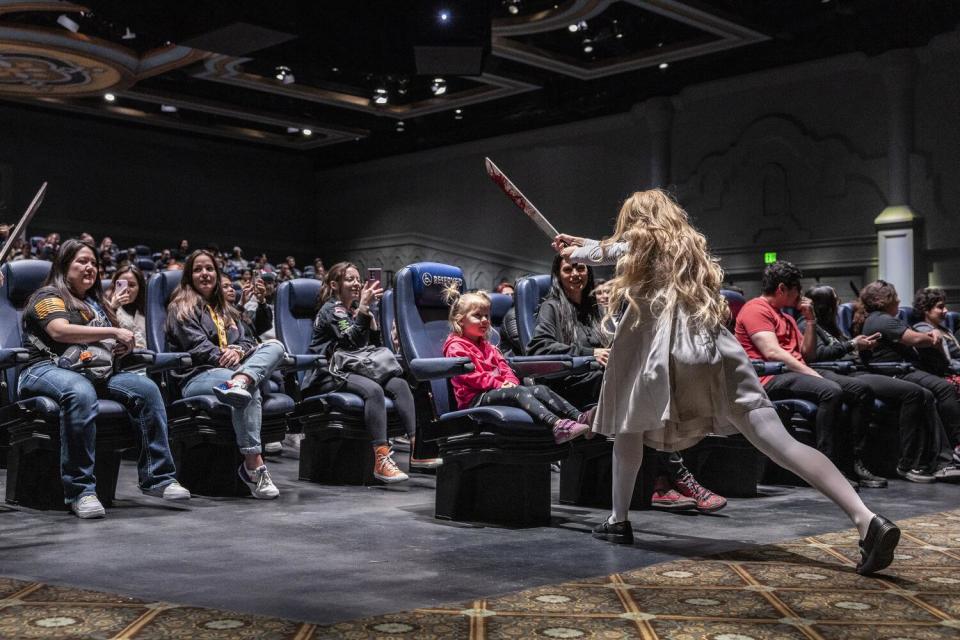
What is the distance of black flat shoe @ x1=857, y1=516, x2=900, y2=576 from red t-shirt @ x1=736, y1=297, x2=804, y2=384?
2003 mm

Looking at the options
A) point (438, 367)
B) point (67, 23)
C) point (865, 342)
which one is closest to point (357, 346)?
point (438, 367)

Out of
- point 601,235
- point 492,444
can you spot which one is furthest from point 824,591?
point 601,235

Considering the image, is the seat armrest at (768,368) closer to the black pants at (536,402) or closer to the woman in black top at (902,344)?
the woman in black top at (902,344)

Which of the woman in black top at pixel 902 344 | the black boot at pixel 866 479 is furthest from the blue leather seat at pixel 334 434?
the woman in black top at pixel 902 344

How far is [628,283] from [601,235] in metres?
11.4

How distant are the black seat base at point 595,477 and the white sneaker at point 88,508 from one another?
1896 millimetres

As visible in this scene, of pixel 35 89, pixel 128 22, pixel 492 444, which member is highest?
pixel 35 89

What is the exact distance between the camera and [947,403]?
5.50 m

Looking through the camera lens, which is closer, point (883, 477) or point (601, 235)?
point (883, 477)

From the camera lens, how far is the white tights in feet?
9.24

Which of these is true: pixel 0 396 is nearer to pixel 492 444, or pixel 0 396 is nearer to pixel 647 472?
pixel 492 444

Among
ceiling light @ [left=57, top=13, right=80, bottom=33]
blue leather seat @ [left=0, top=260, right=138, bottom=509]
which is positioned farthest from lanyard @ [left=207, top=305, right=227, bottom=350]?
ceiling light @ [left=57, top=13, right=80, bottom=33]

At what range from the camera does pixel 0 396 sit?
14.1 ft

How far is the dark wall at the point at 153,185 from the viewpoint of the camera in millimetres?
16453
